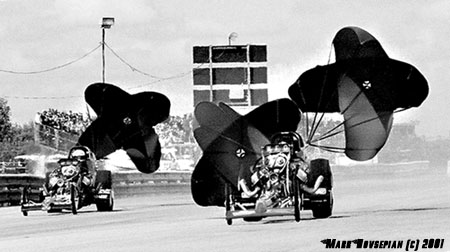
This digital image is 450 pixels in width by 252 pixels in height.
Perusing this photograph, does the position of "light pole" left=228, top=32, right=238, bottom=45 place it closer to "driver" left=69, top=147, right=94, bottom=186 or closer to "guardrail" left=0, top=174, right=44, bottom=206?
"driver" left=69, top=147, right=94, bottom=186

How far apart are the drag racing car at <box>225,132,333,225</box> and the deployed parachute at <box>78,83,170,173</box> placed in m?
3.61

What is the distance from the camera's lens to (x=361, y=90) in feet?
61.1

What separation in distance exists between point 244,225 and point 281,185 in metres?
0.95

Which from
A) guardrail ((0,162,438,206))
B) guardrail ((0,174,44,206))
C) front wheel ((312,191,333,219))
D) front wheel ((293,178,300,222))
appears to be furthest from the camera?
guardrail ((0,174,44,206))

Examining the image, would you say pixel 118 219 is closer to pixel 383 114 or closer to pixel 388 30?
pixel 383 114

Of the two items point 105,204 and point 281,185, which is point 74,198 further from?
point 281,185

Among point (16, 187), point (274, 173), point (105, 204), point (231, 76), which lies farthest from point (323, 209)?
point (16, 187)

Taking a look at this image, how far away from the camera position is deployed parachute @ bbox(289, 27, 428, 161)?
18.0 meters

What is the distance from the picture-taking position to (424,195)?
2580 cm

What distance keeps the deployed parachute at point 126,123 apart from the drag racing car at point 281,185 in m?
3.61

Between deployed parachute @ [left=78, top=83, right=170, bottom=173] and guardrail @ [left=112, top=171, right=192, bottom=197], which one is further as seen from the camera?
guardrail @ [left=112, top=171, right=192, bottom=197]

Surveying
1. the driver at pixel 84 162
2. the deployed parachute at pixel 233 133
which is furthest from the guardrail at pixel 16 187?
the deployed parachute at pixel 233 133

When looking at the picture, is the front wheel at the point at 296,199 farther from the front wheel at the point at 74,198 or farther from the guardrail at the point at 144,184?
the guardrail at the point at 144,184

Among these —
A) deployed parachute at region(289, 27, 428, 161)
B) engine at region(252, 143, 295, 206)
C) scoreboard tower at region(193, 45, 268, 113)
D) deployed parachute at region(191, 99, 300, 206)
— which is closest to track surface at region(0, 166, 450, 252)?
engine at region(252, 143, 295, 206)
